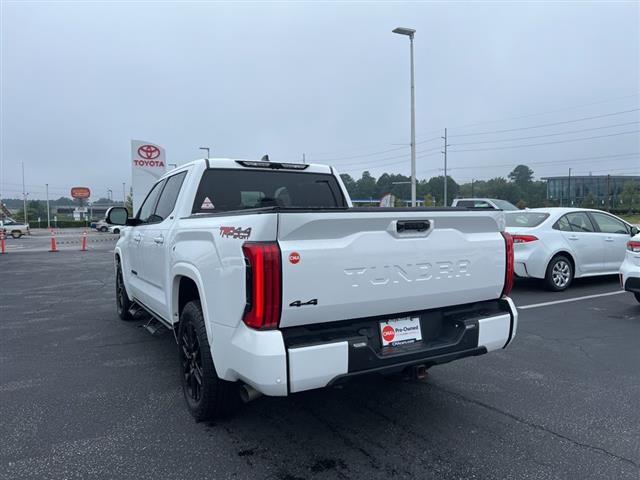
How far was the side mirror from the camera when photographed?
566 cm

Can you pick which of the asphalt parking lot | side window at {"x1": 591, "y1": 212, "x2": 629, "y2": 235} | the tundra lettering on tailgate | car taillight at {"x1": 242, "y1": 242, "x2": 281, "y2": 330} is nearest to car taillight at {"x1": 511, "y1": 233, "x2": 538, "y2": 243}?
side window at {"x1": 591, "y1": 212, "x2": 629, "y2": 235}

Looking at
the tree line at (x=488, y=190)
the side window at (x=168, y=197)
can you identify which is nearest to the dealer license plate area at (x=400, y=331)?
the side window at (x=168, y=197)

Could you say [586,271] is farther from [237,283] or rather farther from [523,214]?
[237,283]

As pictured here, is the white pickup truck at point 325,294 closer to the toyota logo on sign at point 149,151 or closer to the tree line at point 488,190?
the toyota logo on sign at point 149,151

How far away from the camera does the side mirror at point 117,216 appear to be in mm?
5660

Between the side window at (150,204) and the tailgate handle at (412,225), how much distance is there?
11.1 feet

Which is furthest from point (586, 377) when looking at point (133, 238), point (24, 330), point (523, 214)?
point (24, 330)

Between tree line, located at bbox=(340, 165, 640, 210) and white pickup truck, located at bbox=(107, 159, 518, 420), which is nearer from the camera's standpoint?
white pickup truck, located at bbox=(107, 159, 518, 420)

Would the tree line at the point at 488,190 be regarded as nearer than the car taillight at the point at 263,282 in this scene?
No

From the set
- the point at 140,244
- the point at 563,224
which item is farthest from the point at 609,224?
the point at 140,244

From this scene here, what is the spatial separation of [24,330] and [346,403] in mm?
4925

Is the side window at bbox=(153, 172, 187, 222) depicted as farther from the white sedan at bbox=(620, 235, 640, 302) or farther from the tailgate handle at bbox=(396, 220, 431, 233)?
the white sedan at bbox=(620, 235, 640, 302)

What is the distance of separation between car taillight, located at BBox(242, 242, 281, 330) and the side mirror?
358 centimetres

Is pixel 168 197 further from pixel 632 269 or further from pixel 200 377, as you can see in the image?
pixel 632 269
